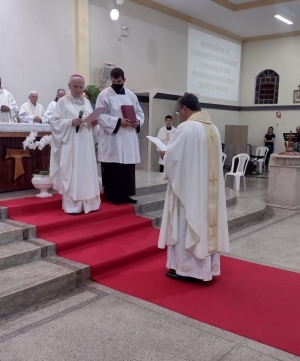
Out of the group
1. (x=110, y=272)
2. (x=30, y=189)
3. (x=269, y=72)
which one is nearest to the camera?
(x=110, y=272)

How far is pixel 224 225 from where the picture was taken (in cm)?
334

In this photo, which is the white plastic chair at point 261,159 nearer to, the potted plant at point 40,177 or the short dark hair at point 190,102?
the potted plant at point 40,177

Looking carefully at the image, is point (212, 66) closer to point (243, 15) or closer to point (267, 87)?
point (243, 15)

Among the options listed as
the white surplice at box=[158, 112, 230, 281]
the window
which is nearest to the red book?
the white surplice at box=[158, 112, 230, 281]

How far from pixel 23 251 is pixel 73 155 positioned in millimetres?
1285

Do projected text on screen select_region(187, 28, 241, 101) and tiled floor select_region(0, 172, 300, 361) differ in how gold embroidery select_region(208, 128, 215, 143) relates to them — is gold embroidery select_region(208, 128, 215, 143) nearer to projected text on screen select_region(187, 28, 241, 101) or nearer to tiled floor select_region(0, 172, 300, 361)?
tiled floor select_region(0, 172, 300, 361)

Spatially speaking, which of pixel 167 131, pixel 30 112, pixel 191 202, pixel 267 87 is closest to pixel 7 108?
pixel 30 112

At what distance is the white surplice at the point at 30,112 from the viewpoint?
6.92 metres

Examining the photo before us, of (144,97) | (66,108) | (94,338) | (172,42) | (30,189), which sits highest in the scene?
(172,42)

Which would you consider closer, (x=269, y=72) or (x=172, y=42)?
(x=172, y=42)

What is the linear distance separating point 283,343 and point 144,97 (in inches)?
320

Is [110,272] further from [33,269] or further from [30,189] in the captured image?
[30,189]

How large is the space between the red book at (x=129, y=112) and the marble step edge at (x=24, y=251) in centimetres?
185

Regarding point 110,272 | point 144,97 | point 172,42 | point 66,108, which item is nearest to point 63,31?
point 144,97
